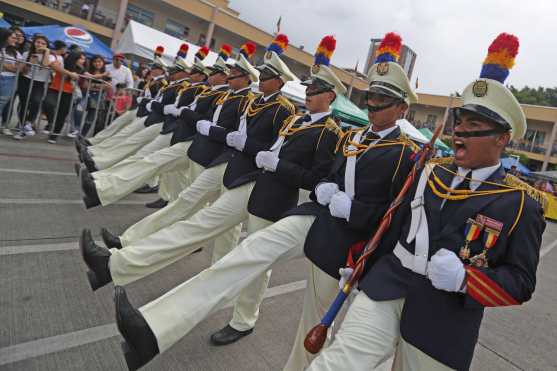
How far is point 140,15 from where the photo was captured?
2761 cm

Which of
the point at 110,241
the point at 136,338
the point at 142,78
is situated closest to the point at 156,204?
the point at 110,241

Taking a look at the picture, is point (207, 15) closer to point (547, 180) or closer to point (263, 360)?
point (547, 180)

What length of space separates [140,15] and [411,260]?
1176 inches

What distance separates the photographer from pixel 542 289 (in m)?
6.43

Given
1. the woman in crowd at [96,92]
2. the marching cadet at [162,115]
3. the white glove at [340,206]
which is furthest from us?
the woman in crowd at [96,92]

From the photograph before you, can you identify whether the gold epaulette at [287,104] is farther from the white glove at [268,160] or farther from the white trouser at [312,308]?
the white trouser at [312,308]

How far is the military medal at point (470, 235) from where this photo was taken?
1790mm

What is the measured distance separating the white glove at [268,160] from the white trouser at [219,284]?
682mm

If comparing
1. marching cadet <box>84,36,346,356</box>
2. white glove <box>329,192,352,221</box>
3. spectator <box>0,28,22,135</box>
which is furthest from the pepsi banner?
white glove <box>329,192,352,221</box>

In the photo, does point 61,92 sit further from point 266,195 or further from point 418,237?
point 418,237

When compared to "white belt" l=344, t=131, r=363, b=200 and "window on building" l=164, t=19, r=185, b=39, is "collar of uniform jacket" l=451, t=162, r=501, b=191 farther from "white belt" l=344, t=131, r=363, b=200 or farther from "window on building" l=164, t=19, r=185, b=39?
"window on building" l=164, t=19, r=185, b=39

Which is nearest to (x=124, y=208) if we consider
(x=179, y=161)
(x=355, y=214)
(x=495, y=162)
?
(x=179, y=161)

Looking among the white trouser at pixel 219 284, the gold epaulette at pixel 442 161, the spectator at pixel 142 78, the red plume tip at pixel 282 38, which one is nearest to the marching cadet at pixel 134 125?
the spectator at pixel 142 78

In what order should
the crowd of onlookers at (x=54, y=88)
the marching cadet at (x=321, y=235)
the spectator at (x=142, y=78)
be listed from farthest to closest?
the spectator at (x=142, y=78), the crowd of onlookers at (x=54, y=88), the marching cadet at (x=321, y=235)
